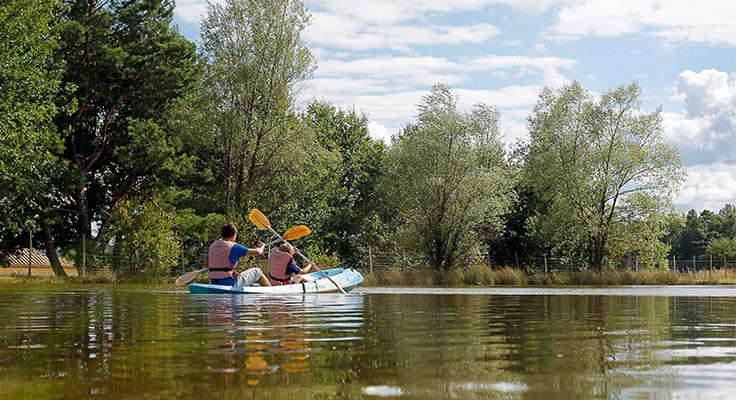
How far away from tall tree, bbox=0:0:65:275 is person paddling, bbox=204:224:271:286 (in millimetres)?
14038

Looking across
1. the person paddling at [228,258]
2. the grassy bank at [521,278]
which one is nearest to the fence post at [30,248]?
the grassy bank at [521,278]

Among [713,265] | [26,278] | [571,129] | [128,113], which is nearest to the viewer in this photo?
[26,278]

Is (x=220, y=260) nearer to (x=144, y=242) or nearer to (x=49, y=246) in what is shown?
(x=144, y=242)

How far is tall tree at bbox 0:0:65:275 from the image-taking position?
28.4m

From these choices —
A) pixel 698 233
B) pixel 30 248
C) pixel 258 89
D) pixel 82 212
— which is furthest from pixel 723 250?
pixel 698 233

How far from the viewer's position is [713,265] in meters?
48.6

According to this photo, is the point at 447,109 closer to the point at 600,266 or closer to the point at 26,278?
the point at 600,266

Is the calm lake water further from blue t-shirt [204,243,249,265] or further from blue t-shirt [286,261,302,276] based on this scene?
blue t-shirt [286,261,302,276]

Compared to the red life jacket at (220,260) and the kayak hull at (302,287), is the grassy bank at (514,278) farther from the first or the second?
the red life jacket at (220,260)

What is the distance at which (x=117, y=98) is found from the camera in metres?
36.8

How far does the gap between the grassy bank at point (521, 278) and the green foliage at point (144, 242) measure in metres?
7.71

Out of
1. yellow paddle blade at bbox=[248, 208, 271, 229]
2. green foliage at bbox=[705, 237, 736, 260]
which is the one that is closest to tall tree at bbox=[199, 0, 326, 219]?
yellow paddle blade at bbox=[248, 208, 271, 229]

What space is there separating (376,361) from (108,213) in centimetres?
3392

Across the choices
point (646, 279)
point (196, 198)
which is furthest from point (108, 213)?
point (646, 279)
